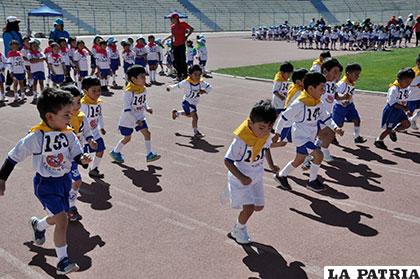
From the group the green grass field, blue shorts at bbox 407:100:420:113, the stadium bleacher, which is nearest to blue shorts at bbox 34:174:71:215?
blue shorts at bbox 407:100:420:113

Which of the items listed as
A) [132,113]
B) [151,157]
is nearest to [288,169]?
[151,157]

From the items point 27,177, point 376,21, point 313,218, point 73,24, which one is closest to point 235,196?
point 313,218

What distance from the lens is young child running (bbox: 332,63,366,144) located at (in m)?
9.51

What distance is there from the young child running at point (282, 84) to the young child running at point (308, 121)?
9.97ft

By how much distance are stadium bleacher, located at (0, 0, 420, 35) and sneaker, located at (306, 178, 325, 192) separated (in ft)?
135

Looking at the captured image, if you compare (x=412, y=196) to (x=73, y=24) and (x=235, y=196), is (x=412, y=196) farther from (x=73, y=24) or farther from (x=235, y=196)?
(x=73, y=24)

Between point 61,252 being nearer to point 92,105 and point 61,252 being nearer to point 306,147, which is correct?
point 92,105

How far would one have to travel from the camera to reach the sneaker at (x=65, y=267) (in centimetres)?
504

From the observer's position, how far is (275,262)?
5352mm

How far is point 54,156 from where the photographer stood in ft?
16.5

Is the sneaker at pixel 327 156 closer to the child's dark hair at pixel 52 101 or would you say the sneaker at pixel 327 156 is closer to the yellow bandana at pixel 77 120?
the yellow bandana at pixel 77 120

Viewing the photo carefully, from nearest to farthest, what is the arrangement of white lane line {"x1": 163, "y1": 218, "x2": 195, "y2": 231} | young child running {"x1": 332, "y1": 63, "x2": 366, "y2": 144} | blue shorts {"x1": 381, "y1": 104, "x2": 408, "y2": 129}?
white lane line {"x1": 163, "y1": 218, "x2": 195, "y2": 231}
young child running {"x1": 332, "y1": 63, "x2": 366, "y2": 144}
blue shorts {"x1": 381, "y1": 104, "x2": 408, "y2": 129}

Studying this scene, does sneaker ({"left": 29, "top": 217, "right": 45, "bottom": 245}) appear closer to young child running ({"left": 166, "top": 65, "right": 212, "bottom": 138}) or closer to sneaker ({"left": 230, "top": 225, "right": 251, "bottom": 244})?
sneaker ({"left": 230, "top": 225, "right": 251, "bottom": 244})

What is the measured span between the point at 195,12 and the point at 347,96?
182 ft
